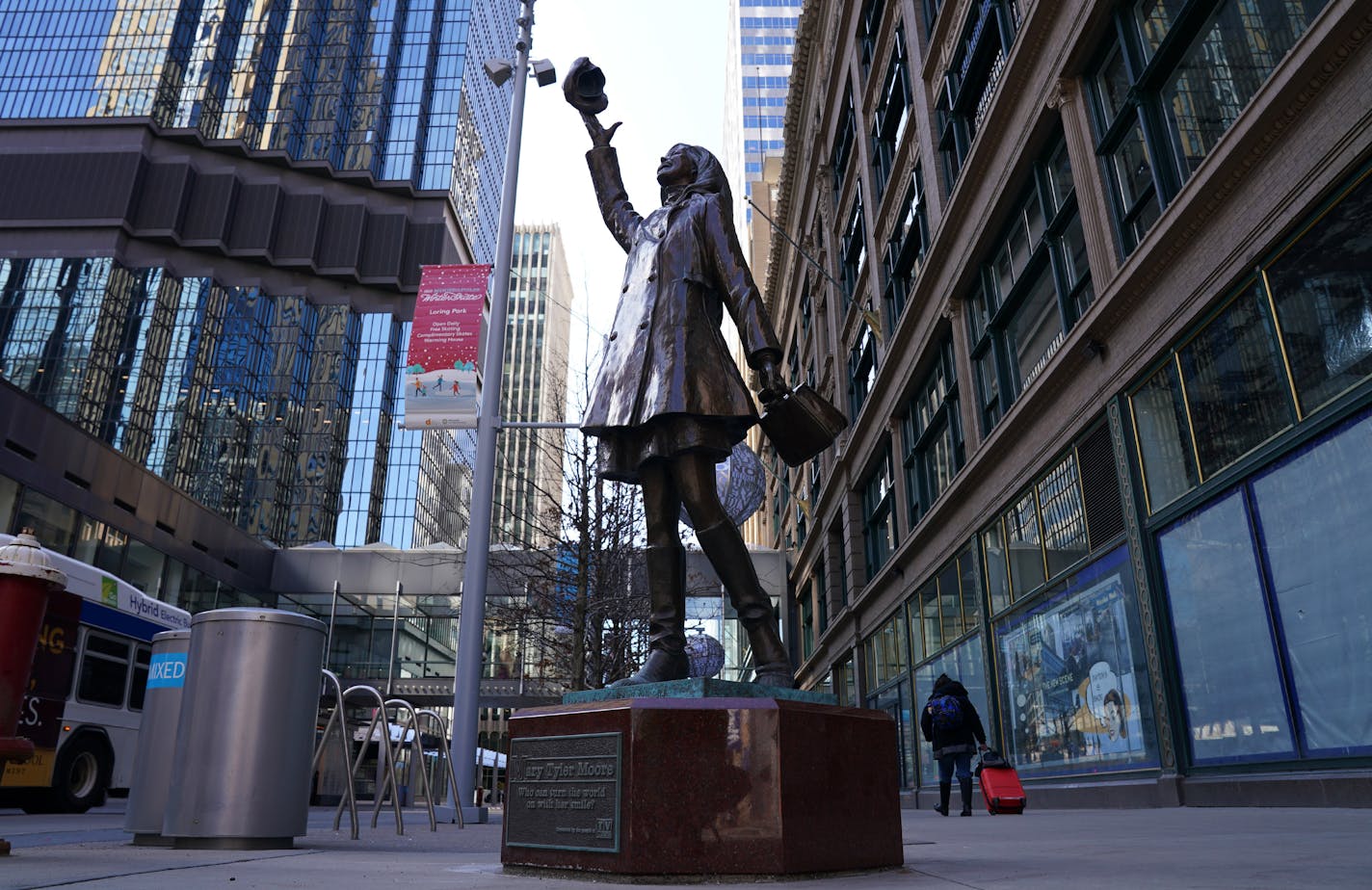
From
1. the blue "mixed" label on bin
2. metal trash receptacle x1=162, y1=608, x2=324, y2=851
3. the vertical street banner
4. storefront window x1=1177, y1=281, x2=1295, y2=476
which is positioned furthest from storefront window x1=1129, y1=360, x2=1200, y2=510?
the blue "mixed" label on bin

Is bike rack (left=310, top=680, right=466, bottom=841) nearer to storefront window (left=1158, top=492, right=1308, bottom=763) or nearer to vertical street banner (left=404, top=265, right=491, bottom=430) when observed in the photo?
vertical street banner (left=404, top=265, right=491, bottom=430)

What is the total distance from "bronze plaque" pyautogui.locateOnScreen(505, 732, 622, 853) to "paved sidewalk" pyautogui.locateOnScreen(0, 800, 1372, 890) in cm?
17

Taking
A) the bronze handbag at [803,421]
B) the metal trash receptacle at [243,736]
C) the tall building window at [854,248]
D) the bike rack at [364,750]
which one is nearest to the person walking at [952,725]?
the bike rack at [364,750]

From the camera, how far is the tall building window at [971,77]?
14.8m

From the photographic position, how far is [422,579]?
129 ft

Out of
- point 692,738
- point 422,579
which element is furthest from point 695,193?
point 422,579

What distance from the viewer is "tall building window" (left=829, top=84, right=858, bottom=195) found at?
90.7ft

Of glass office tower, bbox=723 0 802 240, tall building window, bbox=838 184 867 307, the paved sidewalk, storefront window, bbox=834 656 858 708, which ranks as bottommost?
the paved sidewalk

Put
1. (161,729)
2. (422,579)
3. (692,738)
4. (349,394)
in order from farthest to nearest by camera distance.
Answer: (349,394)
(422,579)
(161,729)
(692,738)

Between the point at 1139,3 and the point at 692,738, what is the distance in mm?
10951

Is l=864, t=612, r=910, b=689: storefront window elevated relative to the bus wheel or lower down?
elevated

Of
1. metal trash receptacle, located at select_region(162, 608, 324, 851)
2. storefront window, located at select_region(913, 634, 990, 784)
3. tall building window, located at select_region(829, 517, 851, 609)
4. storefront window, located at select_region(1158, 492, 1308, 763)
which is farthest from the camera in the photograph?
tall building window, located at select_region(829, 517, 851, 609)

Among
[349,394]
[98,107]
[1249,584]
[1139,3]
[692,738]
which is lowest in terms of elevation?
[692,738]

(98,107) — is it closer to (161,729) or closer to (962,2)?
(962,2)
